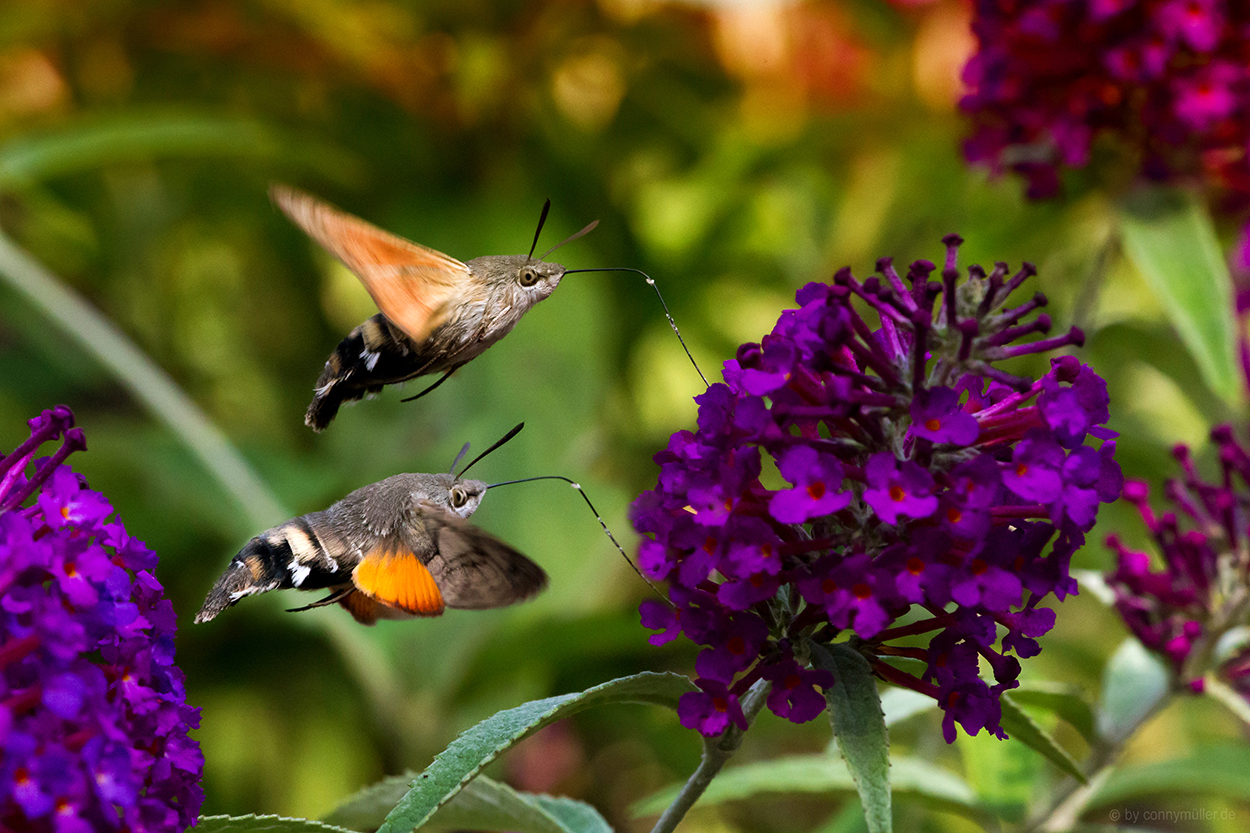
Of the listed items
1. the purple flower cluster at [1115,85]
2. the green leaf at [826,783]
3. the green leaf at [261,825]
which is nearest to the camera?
the green leaf at [261,825]

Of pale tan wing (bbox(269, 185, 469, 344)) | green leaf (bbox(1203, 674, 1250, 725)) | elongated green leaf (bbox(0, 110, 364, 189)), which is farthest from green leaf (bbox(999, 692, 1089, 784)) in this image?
elongated green leaf (bbox(0, 110, 364, 189))

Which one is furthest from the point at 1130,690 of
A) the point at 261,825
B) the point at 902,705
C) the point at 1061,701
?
the point at 261,825

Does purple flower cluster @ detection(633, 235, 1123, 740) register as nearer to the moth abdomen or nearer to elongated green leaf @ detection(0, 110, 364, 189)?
the moth abdomen

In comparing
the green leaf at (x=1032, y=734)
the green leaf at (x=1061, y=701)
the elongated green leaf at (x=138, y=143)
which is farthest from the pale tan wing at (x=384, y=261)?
the elongated green leaf at (x=138, y=143)

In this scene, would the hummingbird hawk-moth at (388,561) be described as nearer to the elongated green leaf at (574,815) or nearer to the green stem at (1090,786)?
the elongated green leaf at (574,815)

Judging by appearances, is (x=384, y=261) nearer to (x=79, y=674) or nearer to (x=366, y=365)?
(x=366, y=365)

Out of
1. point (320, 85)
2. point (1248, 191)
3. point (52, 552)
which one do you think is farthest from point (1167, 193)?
point (320, 85)
